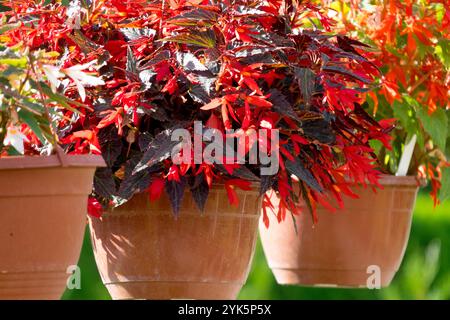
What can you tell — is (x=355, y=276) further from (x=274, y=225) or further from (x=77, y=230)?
(x=77, y=230)

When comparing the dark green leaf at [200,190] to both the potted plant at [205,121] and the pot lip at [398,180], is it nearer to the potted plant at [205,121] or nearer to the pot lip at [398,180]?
the potted plant at [205,121]

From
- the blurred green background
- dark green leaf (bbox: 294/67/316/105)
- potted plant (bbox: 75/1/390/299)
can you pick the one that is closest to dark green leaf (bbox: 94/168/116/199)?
potted plant (bbox: 75/1/390/299)

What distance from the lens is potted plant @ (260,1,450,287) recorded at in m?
2.67

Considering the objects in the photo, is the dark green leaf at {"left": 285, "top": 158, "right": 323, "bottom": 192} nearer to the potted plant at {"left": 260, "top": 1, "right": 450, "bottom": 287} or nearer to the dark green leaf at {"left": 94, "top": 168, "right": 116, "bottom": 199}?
the dark green leaf at {"left": 94, "top": 168, "right": 116, "bottom": 199}

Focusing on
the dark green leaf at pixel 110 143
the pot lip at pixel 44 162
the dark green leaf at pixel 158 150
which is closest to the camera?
the pot lip at pixel 44 162

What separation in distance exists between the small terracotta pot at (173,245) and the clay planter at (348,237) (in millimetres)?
654

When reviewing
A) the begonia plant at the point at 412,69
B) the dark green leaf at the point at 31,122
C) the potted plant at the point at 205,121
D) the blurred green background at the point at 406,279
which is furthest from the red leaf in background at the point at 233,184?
the blurred green background at the point at 406,279

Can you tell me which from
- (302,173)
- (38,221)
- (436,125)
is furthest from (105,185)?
(436,125)

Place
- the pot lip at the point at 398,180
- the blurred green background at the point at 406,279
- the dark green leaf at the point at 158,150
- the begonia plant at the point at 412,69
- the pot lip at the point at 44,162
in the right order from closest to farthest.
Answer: the pot lip at the point at 44,162, the dark green leaf at the point at 158,150, the begonia plant at the point at 412,69, the pot lip at the point at 398,180, the blurred green background at the point at 406,279

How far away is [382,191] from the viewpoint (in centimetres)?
274

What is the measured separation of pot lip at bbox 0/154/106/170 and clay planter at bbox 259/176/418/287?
1.17m

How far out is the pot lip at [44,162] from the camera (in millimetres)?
1612

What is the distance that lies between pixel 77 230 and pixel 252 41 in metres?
0.58
